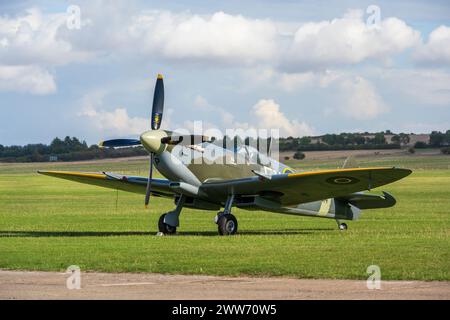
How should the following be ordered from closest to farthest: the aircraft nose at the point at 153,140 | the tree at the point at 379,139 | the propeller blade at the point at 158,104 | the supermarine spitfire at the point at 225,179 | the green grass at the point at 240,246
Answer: the green grass at the point at 240,246 < the aircraft nose at the point at 153,140 < the supermarine spitfire at the point at 225,179 < the propeller blade at the point at 158,104 < the tree at the point at 379,139

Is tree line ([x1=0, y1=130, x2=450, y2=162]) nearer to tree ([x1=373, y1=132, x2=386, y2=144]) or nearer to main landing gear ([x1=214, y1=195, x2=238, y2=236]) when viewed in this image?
tree ([x1=373, y1=132, x2=386, y2=144])

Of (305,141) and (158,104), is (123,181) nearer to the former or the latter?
(158,104)

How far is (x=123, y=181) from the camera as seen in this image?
81.1ft

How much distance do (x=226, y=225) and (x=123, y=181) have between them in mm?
3526

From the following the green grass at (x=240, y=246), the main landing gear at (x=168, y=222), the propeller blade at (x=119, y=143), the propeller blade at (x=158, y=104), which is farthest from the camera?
the main landing gear at (x=168, y=222)

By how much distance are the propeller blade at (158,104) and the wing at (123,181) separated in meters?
1.72

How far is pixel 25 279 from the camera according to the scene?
1387cm

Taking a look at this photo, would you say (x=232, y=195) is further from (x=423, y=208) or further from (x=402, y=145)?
(x=402, y=145)

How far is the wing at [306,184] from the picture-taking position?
21.5 metres

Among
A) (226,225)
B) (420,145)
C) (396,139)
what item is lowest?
(226,225)

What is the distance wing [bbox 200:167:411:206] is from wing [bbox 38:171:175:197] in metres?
1.13

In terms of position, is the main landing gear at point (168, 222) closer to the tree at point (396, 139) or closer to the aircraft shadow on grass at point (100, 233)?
the aircraft shadow on grass at point (100, 233)

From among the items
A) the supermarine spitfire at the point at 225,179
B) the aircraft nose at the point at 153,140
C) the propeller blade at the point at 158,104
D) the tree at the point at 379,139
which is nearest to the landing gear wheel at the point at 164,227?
the supermarine spitfire at the point at 225,179

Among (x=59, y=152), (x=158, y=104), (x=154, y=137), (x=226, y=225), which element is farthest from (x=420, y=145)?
(x=154, y=137)
